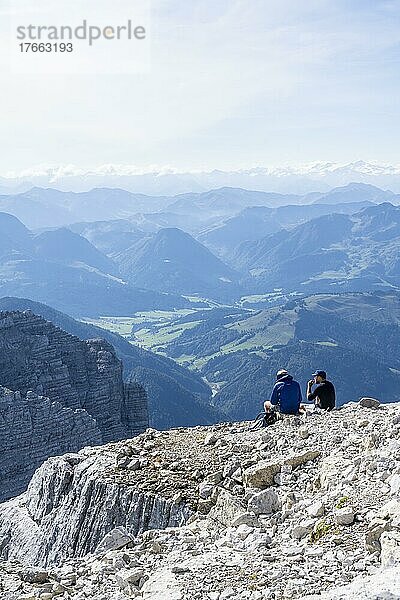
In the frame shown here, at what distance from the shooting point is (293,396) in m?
22.7

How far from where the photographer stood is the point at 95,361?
83812mm

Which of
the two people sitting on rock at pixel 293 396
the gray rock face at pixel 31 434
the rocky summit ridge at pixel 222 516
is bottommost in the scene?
the gray rock face at pixel 31 434

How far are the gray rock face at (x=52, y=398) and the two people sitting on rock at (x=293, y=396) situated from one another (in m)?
42.0

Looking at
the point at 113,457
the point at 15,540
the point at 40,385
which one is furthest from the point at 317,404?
the point at 40,385

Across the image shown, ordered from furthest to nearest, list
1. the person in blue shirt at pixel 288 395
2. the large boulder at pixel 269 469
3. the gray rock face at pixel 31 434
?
the gray rock face at pixel 31 434
the person in blue shirt at pixel 288 395
the large boulder at pixel 269 469

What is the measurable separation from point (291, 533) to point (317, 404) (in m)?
10.7

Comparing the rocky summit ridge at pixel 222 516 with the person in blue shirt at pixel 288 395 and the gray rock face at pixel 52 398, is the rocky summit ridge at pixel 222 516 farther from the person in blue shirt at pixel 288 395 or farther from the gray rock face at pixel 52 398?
Result: the gray rock face at pixel 52 398

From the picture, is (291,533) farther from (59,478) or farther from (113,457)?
(59,478)

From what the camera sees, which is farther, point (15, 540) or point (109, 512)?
point (15, 540)

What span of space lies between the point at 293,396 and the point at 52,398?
57006mm

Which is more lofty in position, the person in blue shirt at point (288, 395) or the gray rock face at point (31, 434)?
the person in blue shirt at point (288, 395)

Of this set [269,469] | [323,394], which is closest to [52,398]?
[323,394]

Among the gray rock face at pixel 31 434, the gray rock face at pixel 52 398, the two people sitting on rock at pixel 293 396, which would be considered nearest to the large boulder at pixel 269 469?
the two people sitting on rock at pixel 293 396

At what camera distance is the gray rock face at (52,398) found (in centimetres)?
6303
